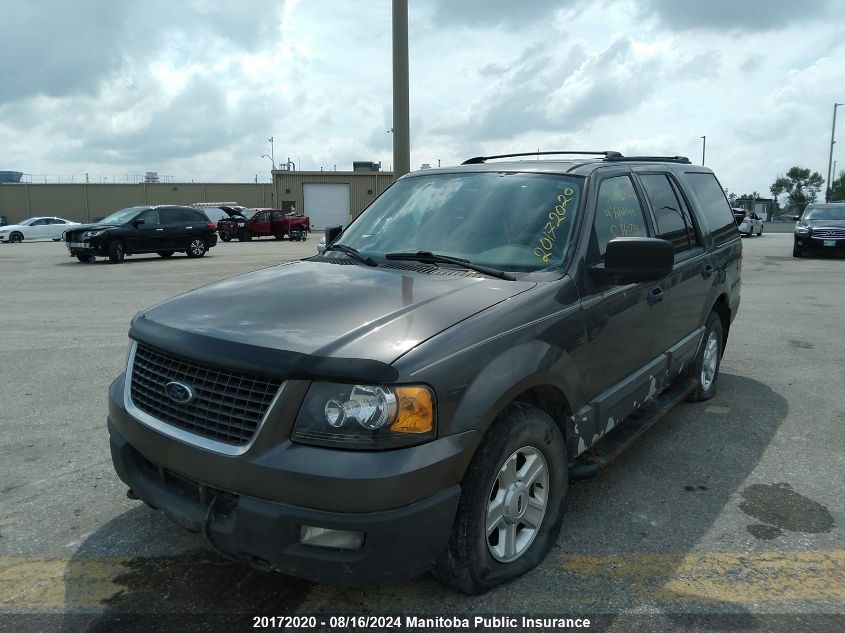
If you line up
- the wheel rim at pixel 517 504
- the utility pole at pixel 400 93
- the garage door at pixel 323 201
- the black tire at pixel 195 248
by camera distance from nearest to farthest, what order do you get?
1. the wheel rim at pixel 517 504
2. the utility pole at pixel 400 93
3. the black tire at pixel 195 248
4. the garage door at pixel 323 201

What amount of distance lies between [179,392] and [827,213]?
22.9 metres

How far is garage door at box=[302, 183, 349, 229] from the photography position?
55.2m

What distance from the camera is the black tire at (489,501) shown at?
250 centimetres

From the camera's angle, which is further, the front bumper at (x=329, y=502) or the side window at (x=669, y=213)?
the side window at (x=669, y=213)

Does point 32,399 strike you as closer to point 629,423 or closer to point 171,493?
point 171,493

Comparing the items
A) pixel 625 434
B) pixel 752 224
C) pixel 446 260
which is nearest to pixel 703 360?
pixel 625 434

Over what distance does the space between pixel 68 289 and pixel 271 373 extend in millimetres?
12290

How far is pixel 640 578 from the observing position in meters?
2.89

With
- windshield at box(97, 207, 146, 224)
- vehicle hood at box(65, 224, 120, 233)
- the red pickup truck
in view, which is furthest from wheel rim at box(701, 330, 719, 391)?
the red pickup truck

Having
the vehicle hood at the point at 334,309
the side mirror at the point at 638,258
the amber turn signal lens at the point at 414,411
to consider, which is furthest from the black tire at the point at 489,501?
the side mirror at the point at 638,258

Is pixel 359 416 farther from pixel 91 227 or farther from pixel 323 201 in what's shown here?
pixel 323 201

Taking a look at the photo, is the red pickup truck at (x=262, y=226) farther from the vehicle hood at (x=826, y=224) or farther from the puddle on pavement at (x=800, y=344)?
the puddle on pavement at (x=800, y=344)

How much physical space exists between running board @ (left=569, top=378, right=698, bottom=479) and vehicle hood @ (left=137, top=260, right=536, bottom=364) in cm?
99

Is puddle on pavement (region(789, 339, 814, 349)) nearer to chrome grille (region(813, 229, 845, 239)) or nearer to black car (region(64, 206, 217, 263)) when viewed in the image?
chrome grille (region(813, 229, 845, 239))
